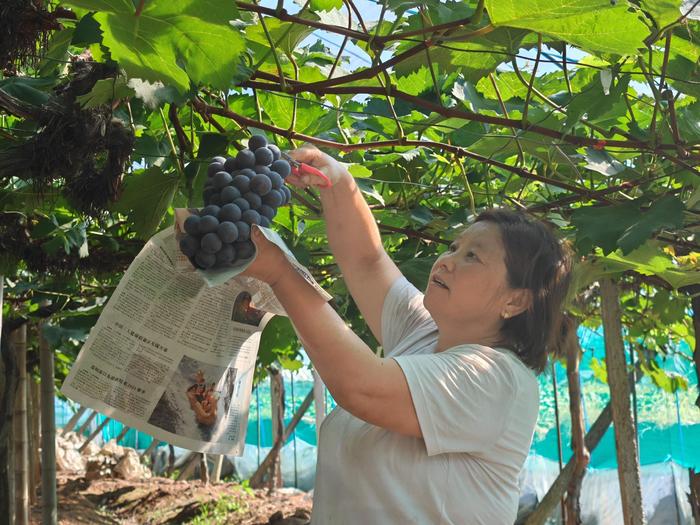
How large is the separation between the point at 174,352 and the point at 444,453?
50cm

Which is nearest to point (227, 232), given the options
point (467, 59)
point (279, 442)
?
point (467, 59)

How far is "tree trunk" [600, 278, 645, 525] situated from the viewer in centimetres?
387

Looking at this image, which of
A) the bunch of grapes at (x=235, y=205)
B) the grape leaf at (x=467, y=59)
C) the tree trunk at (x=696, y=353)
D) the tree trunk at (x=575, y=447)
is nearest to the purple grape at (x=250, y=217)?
the bunch of grapes at (x=235, y=205)

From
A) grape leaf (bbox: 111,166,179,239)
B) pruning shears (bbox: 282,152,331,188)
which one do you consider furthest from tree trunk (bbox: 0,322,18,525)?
pruning shears (bbox: 282,152,331,188)

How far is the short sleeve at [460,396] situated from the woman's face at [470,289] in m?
0.09

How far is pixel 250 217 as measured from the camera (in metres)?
1.21

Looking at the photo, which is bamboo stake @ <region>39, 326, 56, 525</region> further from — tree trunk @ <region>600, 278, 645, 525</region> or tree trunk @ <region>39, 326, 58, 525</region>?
tree trunk @ <region>600, 278, 645, 525</region>

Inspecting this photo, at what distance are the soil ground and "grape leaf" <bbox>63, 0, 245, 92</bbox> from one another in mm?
7512

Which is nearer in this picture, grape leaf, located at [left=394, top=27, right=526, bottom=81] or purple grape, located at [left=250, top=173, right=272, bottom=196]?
purple grape, located at [left=250, top=173, right=272, bottom=196]

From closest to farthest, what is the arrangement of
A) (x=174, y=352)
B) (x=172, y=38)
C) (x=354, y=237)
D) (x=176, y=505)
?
(x=172, y=38) < (x=174, y=352) < (x=354, y=237) < (x=176, y=505)

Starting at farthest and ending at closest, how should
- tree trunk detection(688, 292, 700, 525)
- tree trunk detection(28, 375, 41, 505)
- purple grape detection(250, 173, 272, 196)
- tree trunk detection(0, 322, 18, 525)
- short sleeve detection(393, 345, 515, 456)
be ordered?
tree trunk detection(28, 375, 41, 505) → tree trunk detection(0, 322, 18, 525) → tree trunk detection(688, 292, 700, 525) → short sleeve detection(393, 345, 515, 456) → purple grape detection(250, 173, 272, 196)

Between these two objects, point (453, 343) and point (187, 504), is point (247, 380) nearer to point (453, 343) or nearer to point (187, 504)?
point (453, 343)

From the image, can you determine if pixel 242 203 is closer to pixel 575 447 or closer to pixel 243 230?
pixel 243 230

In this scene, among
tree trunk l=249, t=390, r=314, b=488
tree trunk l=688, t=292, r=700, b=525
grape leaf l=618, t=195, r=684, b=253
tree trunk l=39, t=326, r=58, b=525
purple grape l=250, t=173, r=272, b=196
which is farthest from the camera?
tree trunk l=249, t=390, r=314, b=488
